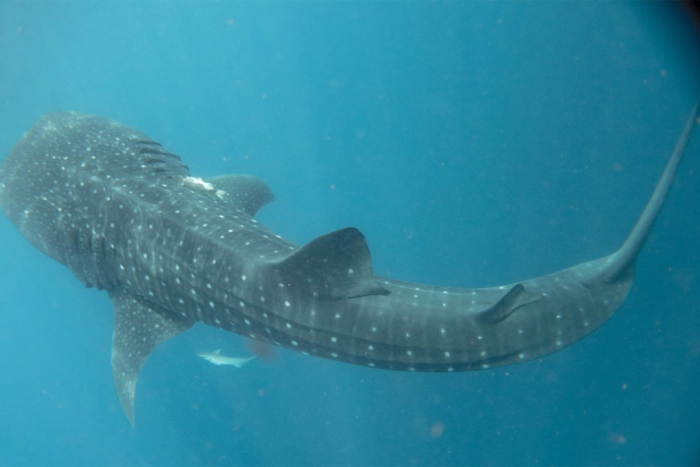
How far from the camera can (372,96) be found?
7.30m

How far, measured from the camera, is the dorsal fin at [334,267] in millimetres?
2631

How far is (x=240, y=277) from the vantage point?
3053mm

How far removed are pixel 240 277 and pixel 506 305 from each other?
1.89 metres

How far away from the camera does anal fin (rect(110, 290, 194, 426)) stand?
13.0ft

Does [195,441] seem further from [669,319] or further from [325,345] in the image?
[669,319]

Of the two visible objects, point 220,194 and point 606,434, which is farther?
point 606,434

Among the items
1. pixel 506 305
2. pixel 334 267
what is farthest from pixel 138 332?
pixel 506 305

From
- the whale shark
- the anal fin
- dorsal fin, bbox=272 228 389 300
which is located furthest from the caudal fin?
the anal fin

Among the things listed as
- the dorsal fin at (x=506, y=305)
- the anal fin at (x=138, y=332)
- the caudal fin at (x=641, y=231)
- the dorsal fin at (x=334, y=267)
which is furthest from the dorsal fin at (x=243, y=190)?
the caudal fin at (x=641, y=231)

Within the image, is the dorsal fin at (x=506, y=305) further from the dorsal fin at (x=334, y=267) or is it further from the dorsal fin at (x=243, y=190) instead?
the dorsal fin at (x=243, y=190)

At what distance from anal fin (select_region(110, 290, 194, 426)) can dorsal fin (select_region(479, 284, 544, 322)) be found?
2741 mm

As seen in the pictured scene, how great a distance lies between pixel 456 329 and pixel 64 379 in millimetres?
9941

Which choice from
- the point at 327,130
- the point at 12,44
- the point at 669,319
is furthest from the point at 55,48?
the point at 669,319

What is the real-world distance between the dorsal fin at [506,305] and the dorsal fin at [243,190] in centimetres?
307
